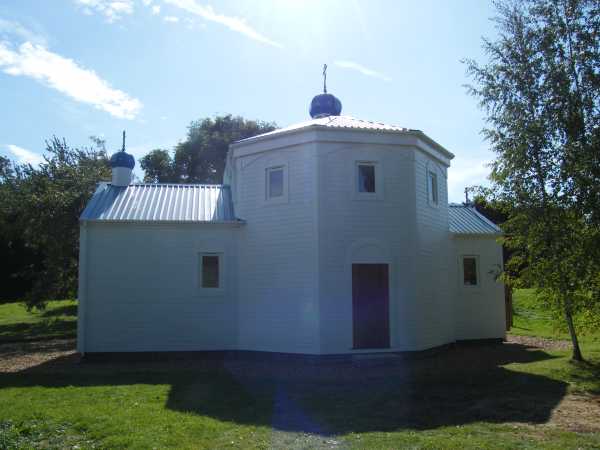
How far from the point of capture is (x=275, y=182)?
620 inches

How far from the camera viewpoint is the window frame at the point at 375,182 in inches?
590

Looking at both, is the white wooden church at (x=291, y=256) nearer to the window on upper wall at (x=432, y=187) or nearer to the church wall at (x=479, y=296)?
the window on upper wall at (x=432, y=187)

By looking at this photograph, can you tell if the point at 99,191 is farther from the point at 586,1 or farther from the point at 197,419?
the point at 586,1

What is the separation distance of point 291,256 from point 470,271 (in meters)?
7.45

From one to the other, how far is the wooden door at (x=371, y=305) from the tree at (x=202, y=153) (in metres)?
28.1

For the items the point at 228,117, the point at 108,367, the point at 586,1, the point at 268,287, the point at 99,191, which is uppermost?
the point at 228,117

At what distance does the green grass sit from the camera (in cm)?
2200

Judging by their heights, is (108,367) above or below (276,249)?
below

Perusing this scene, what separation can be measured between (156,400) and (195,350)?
20.0ft

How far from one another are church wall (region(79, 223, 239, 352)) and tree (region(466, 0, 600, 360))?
8.51 m

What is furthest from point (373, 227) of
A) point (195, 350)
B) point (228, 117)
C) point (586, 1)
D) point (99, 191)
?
point (228, 117)

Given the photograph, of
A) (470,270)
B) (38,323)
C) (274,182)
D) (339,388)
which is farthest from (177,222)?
(38,323)

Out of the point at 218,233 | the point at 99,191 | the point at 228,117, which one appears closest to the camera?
the point at 218,233

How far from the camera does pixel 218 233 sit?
16.3 metres
